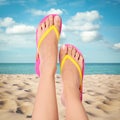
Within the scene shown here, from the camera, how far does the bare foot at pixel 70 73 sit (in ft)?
3.45

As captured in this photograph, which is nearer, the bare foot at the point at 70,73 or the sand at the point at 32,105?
the bare foot at the point at 70,73

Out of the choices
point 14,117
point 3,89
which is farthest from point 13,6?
point 14,117

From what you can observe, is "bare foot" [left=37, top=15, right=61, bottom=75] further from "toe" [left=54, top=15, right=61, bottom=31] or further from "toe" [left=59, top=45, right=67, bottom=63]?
"toe" [left=59, top=45, right=67, bottom=63]

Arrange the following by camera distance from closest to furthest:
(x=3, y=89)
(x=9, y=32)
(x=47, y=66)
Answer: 1. (x=47, y=66)
2. (x=3, y=89)
3. (x=9, y=32)

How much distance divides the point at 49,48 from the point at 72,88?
24 centimetres

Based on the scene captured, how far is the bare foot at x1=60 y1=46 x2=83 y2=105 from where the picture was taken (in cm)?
105

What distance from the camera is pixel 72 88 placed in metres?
1.03

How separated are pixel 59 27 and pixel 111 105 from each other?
58cm

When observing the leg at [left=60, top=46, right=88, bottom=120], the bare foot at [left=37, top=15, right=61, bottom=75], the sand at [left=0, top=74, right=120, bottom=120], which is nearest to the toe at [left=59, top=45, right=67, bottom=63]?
the leg at [left=60, top=46, right=88, bottom=120]

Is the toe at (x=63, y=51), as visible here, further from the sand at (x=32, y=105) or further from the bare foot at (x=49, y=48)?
the sand at (x=32, y=105)

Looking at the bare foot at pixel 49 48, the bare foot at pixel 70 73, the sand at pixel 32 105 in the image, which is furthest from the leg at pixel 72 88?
the sand at pixel 32 105

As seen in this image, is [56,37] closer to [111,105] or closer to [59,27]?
[59,27]

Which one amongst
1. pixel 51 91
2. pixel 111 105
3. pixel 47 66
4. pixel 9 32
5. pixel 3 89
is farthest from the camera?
pixel 9 32

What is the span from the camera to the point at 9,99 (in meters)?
1.54
